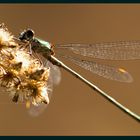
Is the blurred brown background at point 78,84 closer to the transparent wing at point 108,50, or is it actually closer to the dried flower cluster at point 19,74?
the transparent wing at point 108,50

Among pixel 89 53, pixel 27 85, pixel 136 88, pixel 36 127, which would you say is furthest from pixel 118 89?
pixel 27 85

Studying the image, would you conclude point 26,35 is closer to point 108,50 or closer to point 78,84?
point 108,50

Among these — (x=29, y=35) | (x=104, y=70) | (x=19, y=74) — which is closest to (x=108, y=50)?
(x=104, y=70)

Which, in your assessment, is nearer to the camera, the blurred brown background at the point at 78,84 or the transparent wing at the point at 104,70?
the transparent wing at the point at 104,70

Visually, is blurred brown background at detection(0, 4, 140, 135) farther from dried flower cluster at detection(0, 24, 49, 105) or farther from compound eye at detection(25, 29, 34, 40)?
dried flower cluster at detection(0, 24, 49, 105)

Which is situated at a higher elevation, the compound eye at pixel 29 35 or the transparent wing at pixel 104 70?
the transparent wing at pixel 104 70

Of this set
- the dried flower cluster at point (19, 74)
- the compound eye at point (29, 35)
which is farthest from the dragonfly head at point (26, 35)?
the dried flower cluster at point (19, 74)
